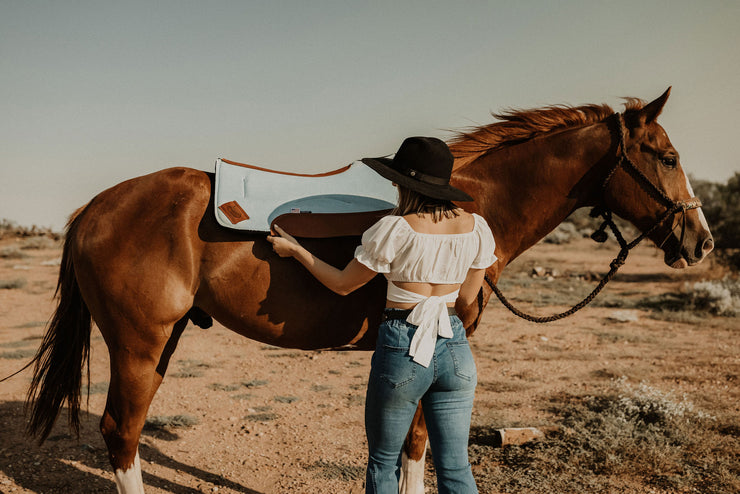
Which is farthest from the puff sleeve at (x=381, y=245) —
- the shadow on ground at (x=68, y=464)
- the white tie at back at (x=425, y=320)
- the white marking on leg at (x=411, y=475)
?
the shadow on ground at (x=68, y=464)

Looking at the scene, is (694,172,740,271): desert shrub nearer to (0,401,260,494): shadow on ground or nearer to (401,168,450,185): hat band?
(0,401,260,494): shadow on ground

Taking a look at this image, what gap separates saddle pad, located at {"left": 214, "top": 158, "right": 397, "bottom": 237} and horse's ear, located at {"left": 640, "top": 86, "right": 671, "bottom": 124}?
5.10 ft

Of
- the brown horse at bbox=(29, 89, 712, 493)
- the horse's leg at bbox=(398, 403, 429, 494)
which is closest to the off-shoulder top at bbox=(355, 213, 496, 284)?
the brown horse at bbox=(29, 89, 712, 493)

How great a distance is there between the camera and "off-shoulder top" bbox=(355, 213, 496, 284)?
2006 millimetres

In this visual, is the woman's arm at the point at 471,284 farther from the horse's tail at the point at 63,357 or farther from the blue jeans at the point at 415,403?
the horse's tail at the point at 63,357

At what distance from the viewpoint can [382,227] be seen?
2039mm

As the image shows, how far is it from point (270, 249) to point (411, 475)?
66.4 inches

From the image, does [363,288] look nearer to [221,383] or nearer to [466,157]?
[466,157]

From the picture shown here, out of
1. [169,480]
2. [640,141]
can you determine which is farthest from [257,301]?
[640,141]

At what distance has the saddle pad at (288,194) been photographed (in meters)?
2.88

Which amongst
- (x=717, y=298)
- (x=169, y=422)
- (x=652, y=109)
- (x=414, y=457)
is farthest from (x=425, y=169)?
(x=717, y=298)

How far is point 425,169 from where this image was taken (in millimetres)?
2102

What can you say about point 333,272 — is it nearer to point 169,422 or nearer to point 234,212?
point 234,212

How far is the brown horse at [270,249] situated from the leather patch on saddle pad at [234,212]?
98 mm
